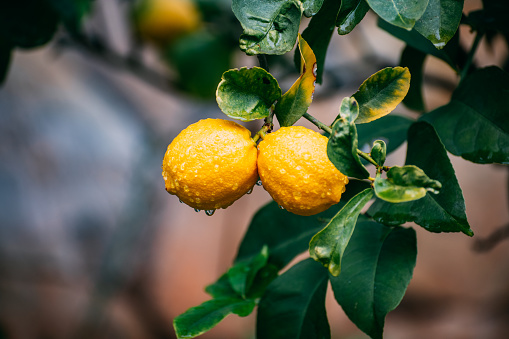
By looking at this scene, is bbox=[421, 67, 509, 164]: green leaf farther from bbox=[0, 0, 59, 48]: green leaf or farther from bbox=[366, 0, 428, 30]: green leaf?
bbox=[0, 0, 59, 48]: green leaf

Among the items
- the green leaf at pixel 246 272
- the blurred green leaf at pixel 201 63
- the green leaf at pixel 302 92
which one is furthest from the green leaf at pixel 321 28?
the blurred green leaf at pixel 201 63

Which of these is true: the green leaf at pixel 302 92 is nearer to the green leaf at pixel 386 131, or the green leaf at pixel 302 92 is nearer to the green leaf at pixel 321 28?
the green leaf at pixel 321 28

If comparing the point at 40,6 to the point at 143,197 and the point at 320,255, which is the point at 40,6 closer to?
the point at 320,255

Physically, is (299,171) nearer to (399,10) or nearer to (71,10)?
(399,10)

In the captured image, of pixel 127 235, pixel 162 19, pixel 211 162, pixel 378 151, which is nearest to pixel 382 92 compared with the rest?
pixel 378 151

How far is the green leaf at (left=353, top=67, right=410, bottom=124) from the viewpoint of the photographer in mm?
409

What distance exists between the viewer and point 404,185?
36cm

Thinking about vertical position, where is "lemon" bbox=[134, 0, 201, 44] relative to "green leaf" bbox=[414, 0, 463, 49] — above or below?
below

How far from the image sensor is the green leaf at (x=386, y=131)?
2.05 feet

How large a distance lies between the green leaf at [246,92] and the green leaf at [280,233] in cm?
25

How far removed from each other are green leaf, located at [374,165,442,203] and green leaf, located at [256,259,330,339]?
0.23m

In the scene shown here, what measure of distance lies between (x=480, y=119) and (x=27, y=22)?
0.72 m

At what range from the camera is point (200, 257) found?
242 cm

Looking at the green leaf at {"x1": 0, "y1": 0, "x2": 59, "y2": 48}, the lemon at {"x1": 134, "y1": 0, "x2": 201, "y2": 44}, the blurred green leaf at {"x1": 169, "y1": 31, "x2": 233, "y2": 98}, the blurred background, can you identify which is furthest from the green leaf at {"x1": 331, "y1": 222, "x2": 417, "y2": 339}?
the blurred background
